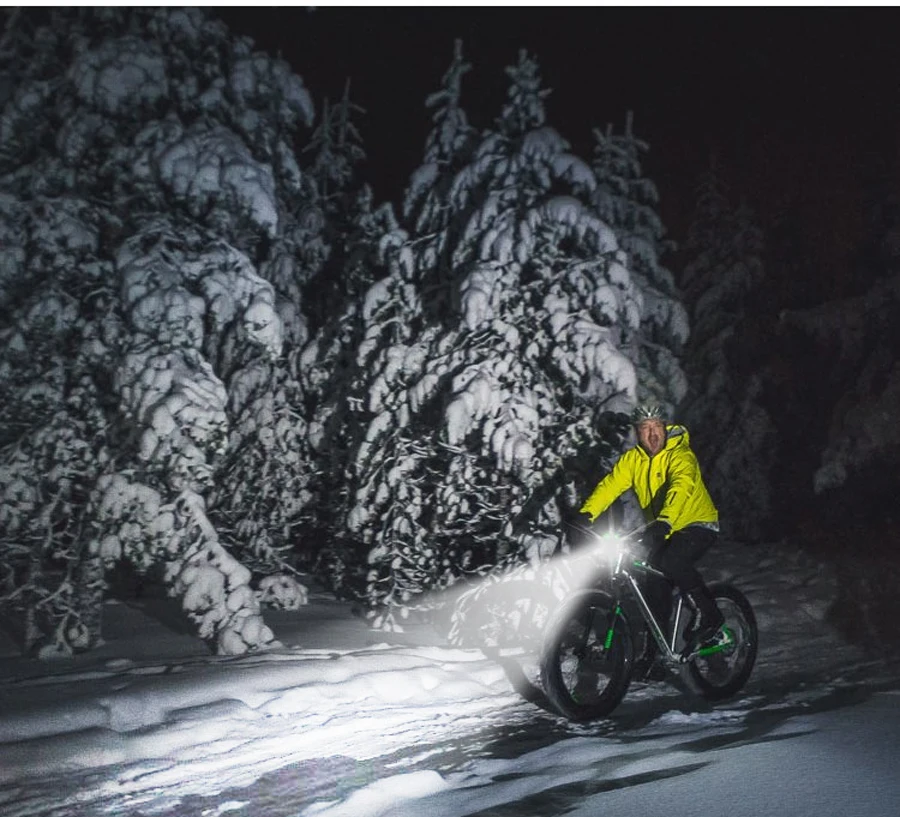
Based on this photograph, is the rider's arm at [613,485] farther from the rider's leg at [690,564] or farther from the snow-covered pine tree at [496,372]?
the snow-covered pine tree at [496,372]

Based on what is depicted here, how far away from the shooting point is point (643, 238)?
64.7 ft

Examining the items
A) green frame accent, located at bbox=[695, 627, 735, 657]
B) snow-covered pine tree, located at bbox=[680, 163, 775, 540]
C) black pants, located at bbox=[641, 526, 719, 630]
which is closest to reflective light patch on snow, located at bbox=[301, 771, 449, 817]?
black pants, located at bbox=[641, 526, 719, 630]

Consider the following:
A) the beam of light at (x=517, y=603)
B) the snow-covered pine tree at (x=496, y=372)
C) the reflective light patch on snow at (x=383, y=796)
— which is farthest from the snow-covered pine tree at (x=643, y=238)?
the reflective light patch on snow at (x=383, y=796)

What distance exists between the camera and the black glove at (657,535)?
709 cm

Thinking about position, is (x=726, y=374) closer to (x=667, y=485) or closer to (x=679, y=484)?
(x=667, y=485)

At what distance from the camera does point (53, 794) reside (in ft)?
18.5

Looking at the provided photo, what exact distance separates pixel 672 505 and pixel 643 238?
13.4 metres

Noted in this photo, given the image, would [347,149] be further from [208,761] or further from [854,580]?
[208,761]

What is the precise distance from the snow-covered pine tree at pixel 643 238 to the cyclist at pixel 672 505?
9.30m

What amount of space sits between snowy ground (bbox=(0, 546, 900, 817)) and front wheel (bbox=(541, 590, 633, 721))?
161mm

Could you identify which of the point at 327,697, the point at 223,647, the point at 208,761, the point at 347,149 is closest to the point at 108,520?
the point at 223,647

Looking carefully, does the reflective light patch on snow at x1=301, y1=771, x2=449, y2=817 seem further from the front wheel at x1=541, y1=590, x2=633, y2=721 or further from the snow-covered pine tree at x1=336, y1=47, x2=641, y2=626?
the snow-covered pine tree at x1=336, y1=47, x2=641, y2=626

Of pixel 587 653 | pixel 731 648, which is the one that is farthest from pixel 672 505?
pixel 731 648

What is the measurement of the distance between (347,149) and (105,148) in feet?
29.0
